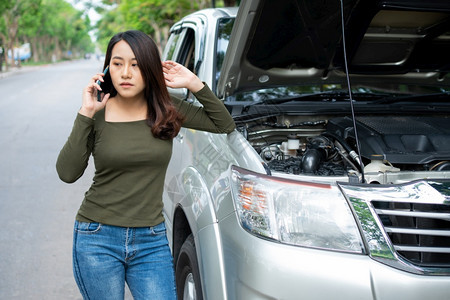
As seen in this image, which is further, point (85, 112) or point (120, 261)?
point (120, 261)

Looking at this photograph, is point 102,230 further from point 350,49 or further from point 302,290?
point 350,49

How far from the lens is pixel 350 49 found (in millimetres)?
3662

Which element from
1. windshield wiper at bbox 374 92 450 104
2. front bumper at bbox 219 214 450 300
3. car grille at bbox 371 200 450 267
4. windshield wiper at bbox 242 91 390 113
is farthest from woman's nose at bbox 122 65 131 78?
windshield wiper at bbox 374 92 450 104

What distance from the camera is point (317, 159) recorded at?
8.63ft

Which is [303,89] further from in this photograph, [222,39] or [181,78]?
[181,78]

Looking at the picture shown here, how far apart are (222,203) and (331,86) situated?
1.91 metres

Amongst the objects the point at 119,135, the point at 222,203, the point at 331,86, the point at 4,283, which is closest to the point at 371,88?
the point at 331,86

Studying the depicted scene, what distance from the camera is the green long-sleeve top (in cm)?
226

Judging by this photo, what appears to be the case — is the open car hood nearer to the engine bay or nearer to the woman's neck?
the engine bay

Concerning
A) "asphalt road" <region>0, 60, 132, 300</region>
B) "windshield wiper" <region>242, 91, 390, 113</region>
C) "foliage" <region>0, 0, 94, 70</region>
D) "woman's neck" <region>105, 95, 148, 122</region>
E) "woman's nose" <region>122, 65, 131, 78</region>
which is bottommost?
"asphalt road" <region>0, 60, 132, 300</region>

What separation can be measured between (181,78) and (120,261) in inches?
34.1

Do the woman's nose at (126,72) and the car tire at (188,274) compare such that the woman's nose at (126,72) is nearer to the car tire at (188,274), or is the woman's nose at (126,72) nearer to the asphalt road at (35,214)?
the car tire at (188,274)

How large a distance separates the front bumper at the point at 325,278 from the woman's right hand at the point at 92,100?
0.86 metres

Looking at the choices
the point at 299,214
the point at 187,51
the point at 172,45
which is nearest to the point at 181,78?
the point at 299,214
